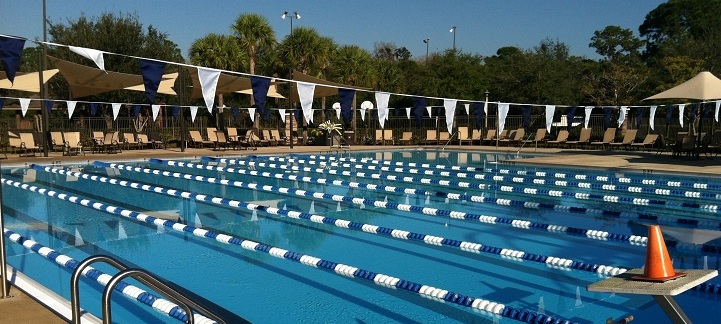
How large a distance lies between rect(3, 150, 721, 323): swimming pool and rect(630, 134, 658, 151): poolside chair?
7080 mm

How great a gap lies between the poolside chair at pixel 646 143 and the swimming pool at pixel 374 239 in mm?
7080

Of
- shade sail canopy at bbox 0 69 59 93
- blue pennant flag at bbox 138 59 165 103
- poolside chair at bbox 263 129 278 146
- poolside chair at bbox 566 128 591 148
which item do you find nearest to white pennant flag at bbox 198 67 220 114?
blue pennant flag at bbox 138 59 165 103

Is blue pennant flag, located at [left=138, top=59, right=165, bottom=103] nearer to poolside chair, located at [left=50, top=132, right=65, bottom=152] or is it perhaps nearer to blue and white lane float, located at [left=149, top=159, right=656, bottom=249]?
blue and white lane float, located at [left=149, top=159, right=656, bottom=249]

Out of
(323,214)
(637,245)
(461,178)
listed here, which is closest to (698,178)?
(461,178)

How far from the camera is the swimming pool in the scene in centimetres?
499

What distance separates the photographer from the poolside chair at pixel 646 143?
788 inches

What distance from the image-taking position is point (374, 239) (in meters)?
7.49

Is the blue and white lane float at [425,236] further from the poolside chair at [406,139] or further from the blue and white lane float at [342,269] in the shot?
the poolside chair at [406,139]

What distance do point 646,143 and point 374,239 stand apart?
1560cm

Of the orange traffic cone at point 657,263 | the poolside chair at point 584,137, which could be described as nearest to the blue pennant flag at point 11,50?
the orange traffic cone at point 657,263

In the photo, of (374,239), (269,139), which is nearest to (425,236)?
(374,239)

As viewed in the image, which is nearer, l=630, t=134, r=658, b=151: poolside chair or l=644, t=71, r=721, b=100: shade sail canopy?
l=644, t=71, r=721, b=100: shade sail canopy

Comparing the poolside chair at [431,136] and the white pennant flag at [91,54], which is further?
the poolside chair at [431,136]

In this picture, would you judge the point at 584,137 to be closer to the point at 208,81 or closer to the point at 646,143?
the point at 646,143
